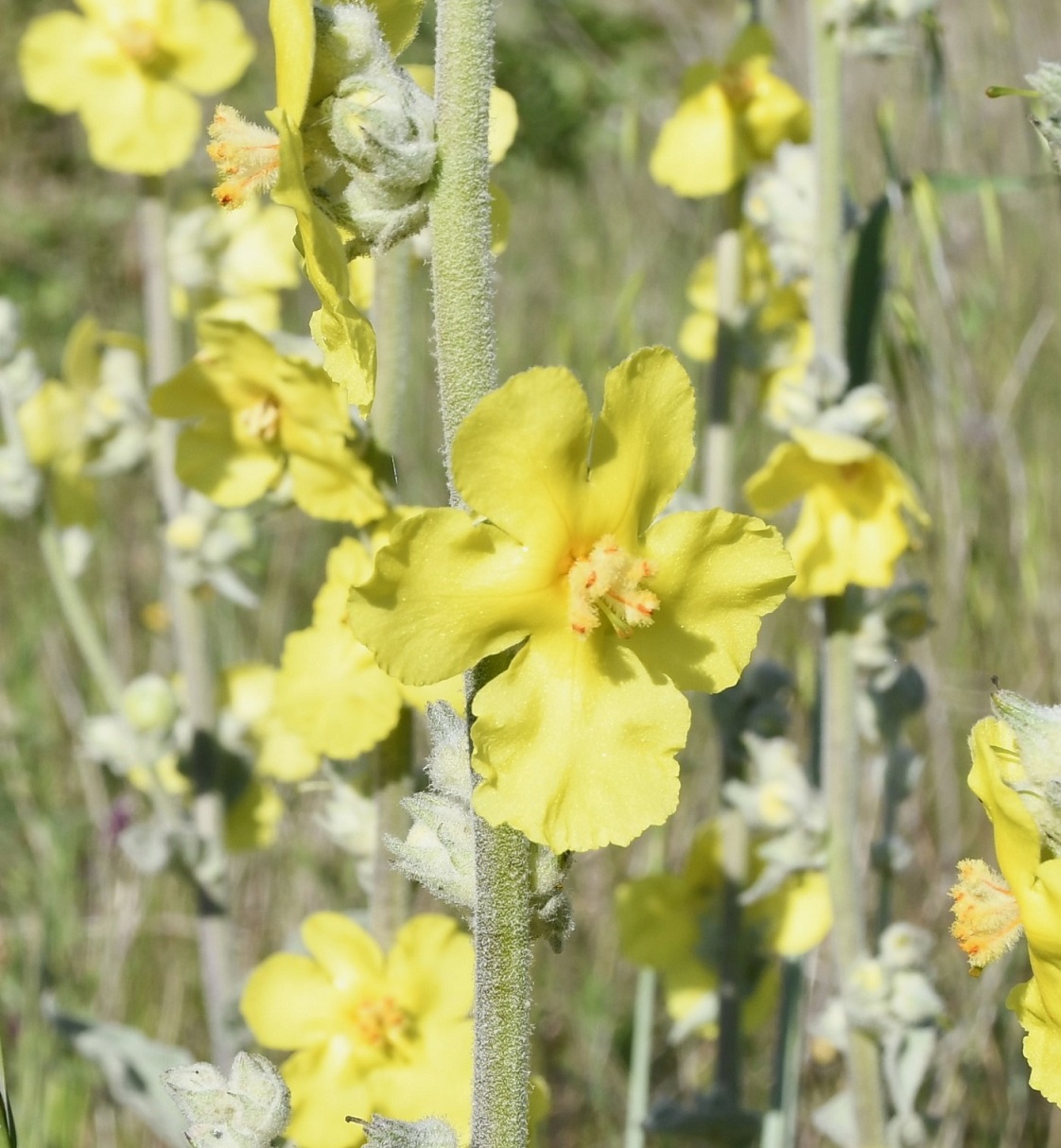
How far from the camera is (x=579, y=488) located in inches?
47.9

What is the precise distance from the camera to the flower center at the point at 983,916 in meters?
1.18

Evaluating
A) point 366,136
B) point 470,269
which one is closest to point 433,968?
point 470,269

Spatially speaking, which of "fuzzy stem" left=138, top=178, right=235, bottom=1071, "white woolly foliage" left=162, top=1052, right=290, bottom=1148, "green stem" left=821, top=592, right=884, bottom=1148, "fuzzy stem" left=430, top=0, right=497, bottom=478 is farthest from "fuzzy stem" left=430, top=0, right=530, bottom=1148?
"fuzzy stem" left=138, top=178, right=235, bottom=1071

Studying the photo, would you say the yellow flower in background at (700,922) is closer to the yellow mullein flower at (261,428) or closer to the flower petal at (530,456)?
the yellow mullein flower at (261,428)

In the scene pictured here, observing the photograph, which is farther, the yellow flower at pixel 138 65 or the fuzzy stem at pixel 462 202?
the yellow flower at pixel 138 65

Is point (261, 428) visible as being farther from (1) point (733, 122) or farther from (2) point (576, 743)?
(1) point (733, 122)

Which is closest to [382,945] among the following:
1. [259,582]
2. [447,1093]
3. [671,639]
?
[447,1093]

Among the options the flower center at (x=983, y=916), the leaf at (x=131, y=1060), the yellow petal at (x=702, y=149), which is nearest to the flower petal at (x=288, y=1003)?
the leaf at (x=131, y=1060)

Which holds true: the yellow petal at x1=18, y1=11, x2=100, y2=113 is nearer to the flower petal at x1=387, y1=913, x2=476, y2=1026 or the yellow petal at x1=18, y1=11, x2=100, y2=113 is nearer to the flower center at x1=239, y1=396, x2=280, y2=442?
the flower center at x1=239, y1=396, x2=280, y2=442

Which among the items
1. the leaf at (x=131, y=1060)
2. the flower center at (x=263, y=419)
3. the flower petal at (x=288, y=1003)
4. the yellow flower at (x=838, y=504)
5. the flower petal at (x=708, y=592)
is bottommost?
the leaf at (x=131, y=1060)

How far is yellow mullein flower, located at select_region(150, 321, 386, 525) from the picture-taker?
1806 millimetres

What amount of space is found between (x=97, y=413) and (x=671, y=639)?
1.78 meters

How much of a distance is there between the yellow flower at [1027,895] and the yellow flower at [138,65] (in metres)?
1.99

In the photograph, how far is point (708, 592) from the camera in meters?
1.21
